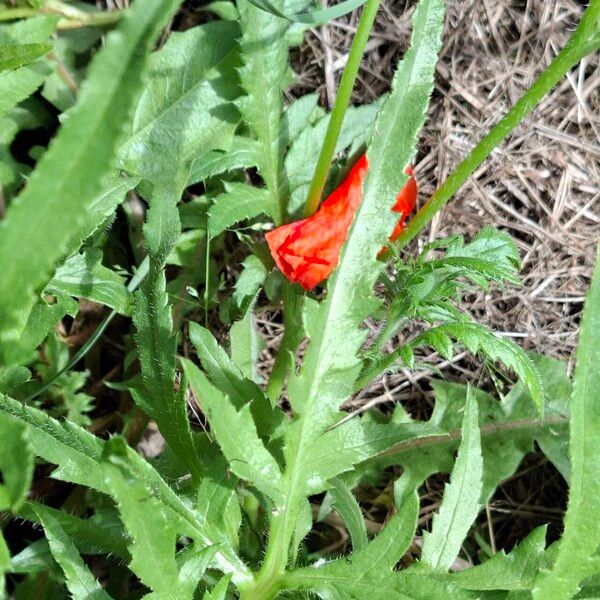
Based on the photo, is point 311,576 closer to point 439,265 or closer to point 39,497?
point 439,265

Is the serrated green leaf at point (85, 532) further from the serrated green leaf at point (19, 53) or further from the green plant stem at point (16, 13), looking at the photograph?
the green plant stem at point (16, 13)

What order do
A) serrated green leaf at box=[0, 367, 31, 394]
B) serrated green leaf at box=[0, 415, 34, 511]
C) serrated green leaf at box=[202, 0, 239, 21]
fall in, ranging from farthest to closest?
serrated green leaf at box=[202, 0, 239, 21] → serrated green leaf at box=[0, 367, 31, 394] → serrated green leaf at box=[0, 415, 34, 511]

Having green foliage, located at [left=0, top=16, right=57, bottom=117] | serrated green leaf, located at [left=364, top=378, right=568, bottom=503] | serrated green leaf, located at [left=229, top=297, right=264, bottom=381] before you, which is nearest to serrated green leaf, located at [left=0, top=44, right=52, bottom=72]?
green foliage, located at [left=0, top=16, right=57, bottom=117]

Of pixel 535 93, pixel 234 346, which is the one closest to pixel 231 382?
pixel 234 346

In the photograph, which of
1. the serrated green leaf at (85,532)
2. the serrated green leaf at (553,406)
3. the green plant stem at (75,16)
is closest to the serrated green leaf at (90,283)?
the serrated green leaf at (85,532)

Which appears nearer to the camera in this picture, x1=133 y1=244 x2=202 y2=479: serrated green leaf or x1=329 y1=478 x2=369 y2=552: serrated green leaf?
x1=133 y1=244 x2=202 y2=479: serrated green leaf

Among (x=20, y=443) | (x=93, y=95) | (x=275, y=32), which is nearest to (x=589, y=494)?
(x=20, y=443)

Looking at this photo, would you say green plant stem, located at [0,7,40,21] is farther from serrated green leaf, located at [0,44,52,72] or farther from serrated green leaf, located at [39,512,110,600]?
serrated green leaf, located at [39,512,110,600]
